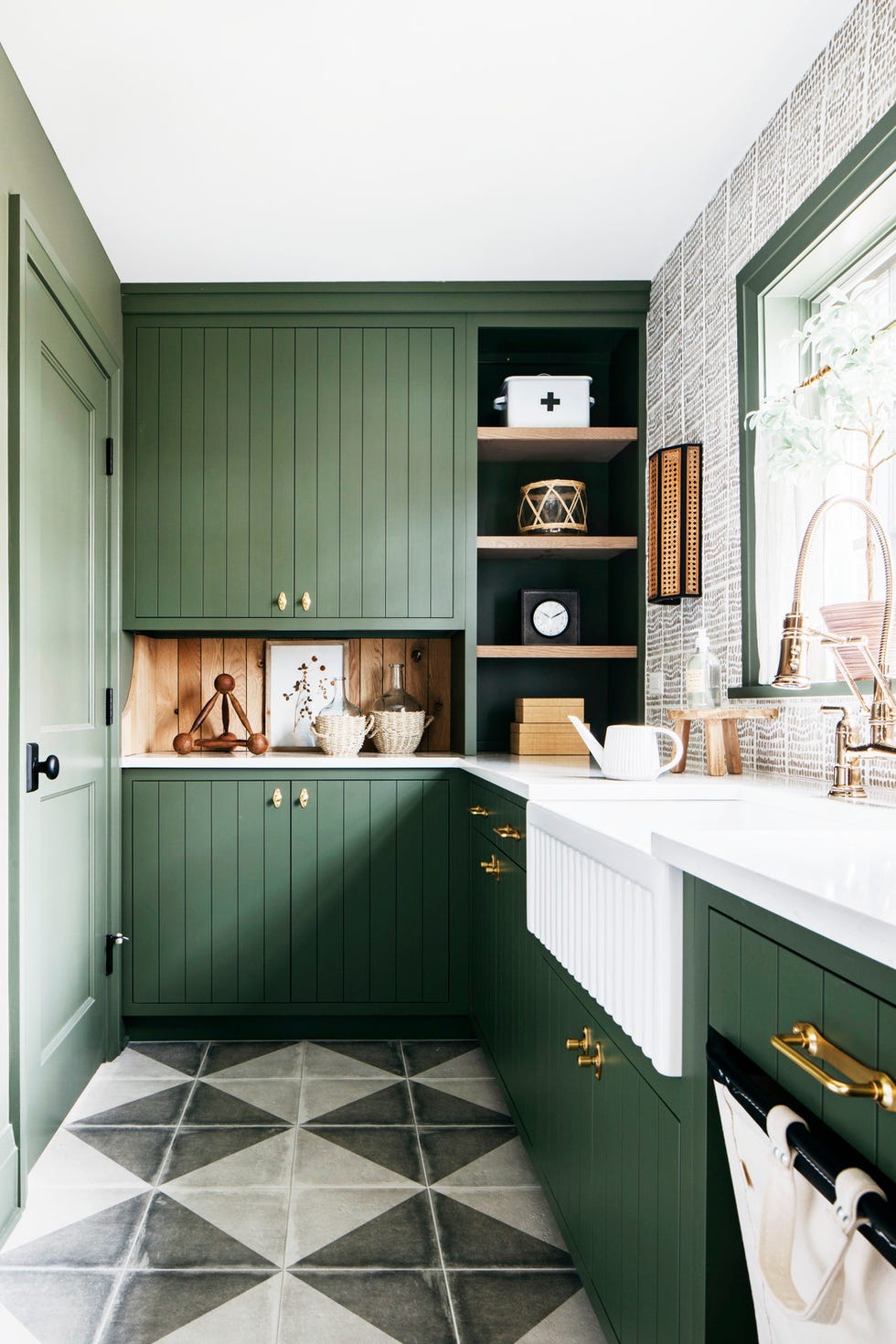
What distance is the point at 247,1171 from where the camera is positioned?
6.92 ft

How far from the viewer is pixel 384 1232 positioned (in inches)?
73.7

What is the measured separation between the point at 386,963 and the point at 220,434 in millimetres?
1841

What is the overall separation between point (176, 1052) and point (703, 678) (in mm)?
1987

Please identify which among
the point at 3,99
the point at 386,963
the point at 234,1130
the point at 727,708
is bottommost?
the point at 234,1130

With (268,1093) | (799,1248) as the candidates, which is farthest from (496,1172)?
(799,1248)

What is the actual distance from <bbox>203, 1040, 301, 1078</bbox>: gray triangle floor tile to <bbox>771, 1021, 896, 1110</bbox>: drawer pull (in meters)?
2.23

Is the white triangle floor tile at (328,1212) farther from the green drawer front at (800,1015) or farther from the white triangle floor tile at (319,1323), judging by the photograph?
the green drawer front at (800,1015)

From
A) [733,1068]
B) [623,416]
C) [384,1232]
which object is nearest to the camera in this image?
[733,1068]

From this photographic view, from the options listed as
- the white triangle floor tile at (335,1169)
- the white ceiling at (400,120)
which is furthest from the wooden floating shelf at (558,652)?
the white triangle floor tile at (335,1169)

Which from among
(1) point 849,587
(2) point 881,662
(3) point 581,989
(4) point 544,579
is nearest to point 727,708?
(1) point 849,587

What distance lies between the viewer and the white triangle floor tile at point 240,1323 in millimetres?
1550

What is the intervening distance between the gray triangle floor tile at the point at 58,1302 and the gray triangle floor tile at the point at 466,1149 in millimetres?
727

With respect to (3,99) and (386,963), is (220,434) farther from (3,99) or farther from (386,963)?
(386,963)

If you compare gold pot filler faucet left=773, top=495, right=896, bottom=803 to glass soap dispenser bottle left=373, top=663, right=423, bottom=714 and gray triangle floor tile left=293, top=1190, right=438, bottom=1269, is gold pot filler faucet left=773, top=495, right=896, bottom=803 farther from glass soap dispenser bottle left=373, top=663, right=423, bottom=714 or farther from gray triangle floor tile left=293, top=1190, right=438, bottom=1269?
glass soap dispenser bottle left=373, top=663, right=423, bottom=714
